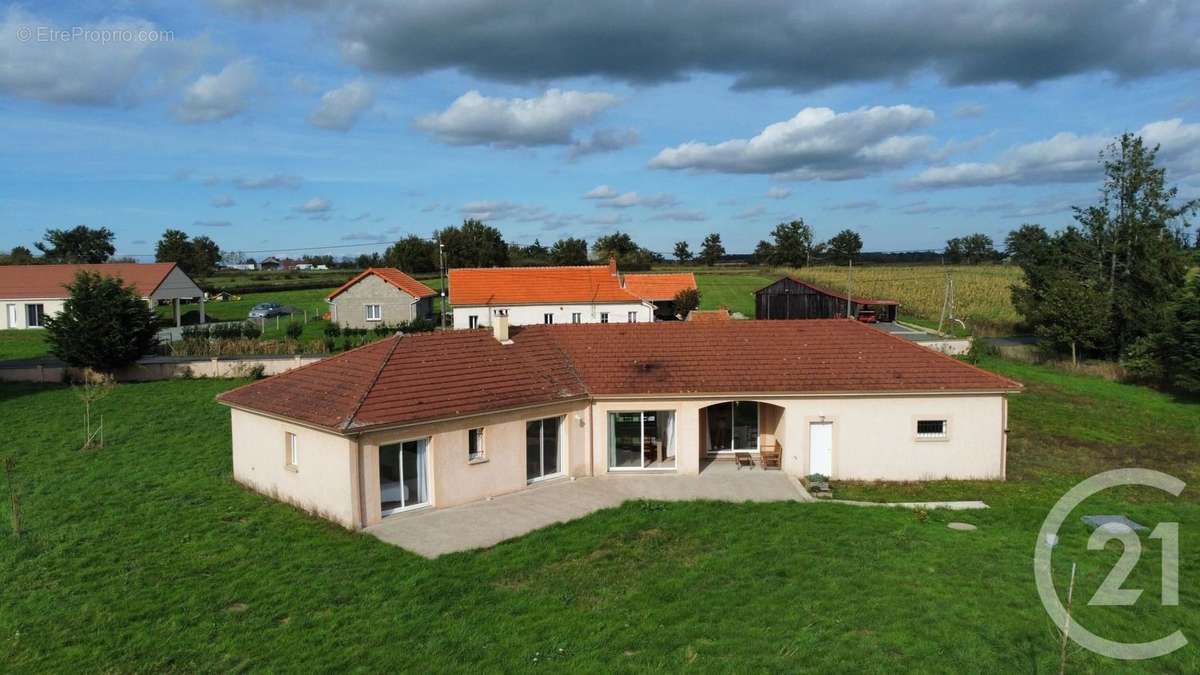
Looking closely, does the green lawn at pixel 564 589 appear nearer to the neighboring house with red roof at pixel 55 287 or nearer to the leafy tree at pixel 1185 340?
the leafy tree at pixel 1185 340

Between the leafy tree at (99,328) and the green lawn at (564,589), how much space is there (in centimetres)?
1409

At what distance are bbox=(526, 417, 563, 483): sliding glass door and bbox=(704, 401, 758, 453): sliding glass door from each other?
4.85 metres

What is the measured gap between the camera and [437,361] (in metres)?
19.3

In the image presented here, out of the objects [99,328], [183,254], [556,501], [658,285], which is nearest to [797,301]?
[658,285]

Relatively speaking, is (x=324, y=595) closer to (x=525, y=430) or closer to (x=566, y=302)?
(x=525, y=430)

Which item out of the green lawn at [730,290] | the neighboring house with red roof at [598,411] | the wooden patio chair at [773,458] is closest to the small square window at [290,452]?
the neighboring house with red roof at [598,411]

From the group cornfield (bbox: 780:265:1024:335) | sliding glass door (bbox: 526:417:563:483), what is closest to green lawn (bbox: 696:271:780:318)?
cornfield (bbox: 780:265:1024:335)

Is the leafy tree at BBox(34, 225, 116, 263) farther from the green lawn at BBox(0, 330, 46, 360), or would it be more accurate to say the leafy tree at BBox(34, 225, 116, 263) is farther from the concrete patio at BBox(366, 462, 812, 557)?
the concrete patio at BBox(366, 462, 812, 557)

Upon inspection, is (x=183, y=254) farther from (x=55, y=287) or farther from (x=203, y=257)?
(x=55, y=287)

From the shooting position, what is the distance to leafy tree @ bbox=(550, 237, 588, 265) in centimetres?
11706

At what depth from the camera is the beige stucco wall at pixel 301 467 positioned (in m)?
16.2

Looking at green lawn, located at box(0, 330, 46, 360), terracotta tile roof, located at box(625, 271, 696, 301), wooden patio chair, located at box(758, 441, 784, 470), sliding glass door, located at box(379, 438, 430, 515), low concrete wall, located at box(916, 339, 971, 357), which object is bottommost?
wooden patio chair, located at box(758, 441, 784, 470)

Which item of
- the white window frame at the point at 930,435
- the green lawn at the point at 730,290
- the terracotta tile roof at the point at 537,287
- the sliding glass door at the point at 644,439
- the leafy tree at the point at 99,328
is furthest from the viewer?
the green lawn at the point at 730,290

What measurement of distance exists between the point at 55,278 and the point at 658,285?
42968 millimetres
